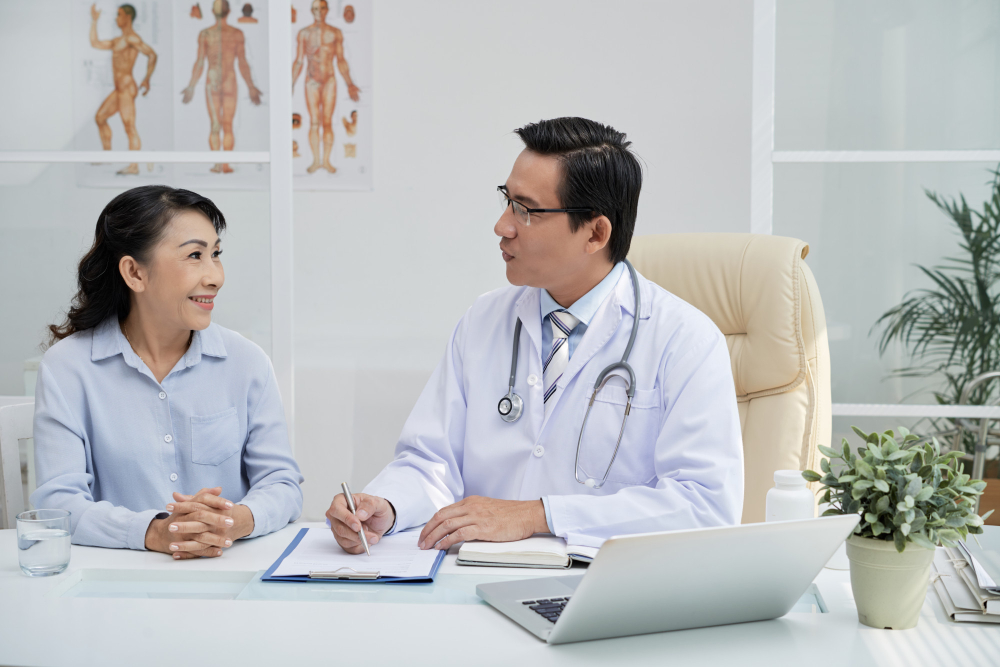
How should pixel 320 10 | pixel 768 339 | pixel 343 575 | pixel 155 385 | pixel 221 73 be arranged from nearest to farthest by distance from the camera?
pixel 343 575 < pixel 155 385 < pixel 768 339 < pixel 221 73 < pixel 320 10

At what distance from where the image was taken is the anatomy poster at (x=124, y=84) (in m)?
2.54

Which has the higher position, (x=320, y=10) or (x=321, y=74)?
(x=320, y=10)

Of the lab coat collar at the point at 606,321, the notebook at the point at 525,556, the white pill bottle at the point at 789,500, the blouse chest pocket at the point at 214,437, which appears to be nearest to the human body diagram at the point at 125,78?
the blouse chest pocket at the point at 214,437

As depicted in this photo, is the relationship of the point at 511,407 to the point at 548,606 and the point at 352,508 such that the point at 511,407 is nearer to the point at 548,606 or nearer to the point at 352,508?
the point at 352,508

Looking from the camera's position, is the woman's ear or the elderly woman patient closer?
the elderly woman patient

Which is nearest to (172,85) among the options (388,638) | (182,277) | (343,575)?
(182,277)

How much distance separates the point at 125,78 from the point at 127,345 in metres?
1.26

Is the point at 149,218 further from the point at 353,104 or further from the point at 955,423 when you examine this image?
the point at 955,423

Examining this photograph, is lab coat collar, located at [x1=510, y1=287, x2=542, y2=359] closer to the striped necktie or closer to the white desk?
the striped necktie

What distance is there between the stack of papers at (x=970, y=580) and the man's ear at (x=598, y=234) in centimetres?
82

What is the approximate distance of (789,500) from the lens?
1.15 meters

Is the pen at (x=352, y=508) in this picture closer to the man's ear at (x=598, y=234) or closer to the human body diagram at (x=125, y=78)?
the man's ear at (x=598, y=234)

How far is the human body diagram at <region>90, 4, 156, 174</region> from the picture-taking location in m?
2.55

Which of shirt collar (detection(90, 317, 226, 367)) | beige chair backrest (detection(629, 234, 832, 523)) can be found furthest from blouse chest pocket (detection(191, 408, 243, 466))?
beige chair backrest (detection(629, 234, 832, 523))
